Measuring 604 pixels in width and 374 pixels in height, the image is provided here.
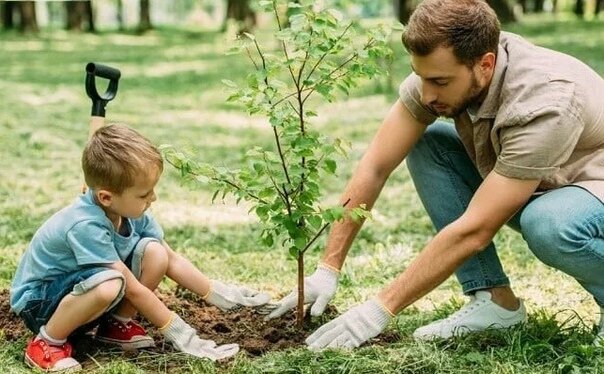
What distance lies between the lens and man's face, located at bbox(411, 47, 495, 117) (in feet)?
10.3

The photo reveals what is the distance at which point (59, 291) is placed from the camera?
10.6 ft

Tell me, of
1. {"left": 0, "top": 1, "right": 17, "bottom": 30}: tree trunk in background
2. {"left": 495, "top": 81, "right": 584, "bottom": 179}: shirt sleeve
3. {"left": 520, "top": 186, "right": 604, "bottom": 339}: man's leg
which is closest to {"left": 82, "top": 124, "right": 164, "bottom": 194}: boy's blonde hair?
{"left": 495, "top": 81, "right": 584, "bottom": 179}: shirt sleeve

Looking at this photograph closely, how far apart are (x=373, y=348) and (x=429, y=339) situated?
302 millimetres

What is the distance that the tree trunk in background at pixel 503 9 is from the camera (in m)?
21.9

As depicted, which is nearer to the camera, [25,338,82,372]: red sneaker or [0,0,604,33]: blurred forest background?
[25,338,82,372]: red sneaker

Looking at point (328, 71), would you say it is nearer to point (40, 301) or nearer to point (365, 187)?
point (365, 187)

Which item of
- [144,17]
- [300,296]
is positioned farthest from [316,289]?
[144,17]

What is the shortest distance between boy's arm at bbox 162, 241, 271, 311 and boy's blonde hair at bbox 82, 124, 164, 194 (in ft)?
1.71

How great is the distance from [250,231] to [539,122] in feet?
8.94

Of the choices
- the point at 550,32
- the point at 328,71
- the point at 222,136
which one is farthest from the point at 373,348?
the point at 550,32

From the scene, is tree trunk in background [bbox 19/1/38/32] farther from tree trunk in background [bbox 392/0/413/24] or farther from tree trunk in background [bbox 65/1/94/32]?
tree trunk in background [bbox 392/0/413/24]

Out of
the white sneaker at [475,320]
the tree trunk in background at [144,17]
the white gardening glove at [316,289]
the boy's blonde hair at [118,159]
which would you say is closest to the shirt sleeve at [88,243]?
the boy's blonde hair at [118,159]

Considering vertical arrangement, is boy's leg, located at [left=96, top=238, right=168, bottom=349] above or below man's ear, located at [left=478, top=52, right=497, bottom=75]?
below

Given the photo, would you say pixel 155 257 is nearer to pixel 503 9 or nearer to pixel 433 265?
pixel 433 265
